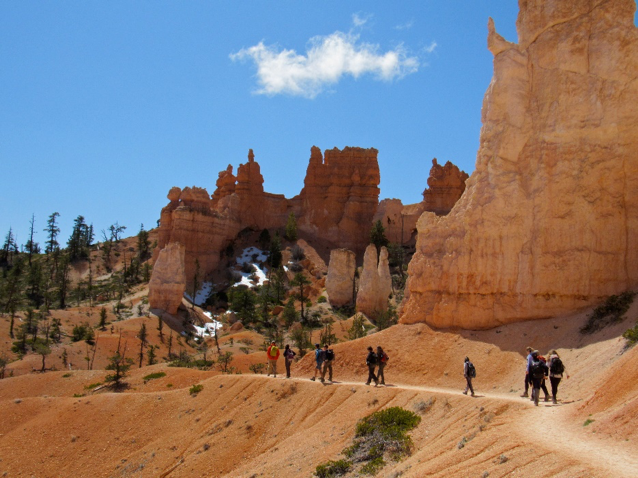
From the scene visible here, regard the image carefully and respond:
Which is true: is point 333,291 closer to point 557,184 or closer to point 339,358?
point 339,358

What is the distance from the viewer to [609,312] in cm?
1633

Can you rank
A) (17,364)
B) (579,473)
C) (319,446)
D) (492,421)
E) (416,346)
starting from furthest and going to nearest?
(17,364) < (416,346) < (319,446) < (492,421) < (579,473)

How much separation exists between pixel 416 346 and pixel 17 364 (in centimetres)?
2503

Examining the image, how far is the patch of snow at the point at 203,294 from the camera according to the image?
185 ft

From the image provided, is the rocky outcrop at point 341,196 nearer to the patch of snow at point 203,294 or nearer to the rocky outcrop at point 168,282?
the patch of snow at point 203,294

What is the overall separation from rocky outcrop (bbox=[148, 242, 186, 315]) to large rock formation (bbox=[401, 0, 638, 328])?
33133 millimetres

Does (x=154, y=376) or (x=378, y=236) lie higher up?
(x=378, y=236)

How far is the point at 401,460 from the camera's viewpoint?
11.8m

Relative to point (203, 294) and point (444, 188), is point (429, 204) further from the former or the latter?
point (203, 294)

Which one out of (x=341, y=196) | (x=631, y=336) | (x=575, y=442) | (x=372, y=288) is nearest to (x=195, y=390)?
(x=631, y=336)

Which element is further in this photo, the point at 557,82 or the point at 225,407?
the point at 225,407

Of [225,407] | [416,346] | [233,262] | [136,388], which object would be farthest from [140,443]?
[233,262]

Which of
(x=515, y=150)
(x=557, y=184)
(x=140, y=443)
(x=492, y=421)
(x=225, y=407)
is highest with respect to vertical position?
(x=515, y=150)

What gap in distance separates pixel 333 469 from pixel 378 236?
5274 cm
